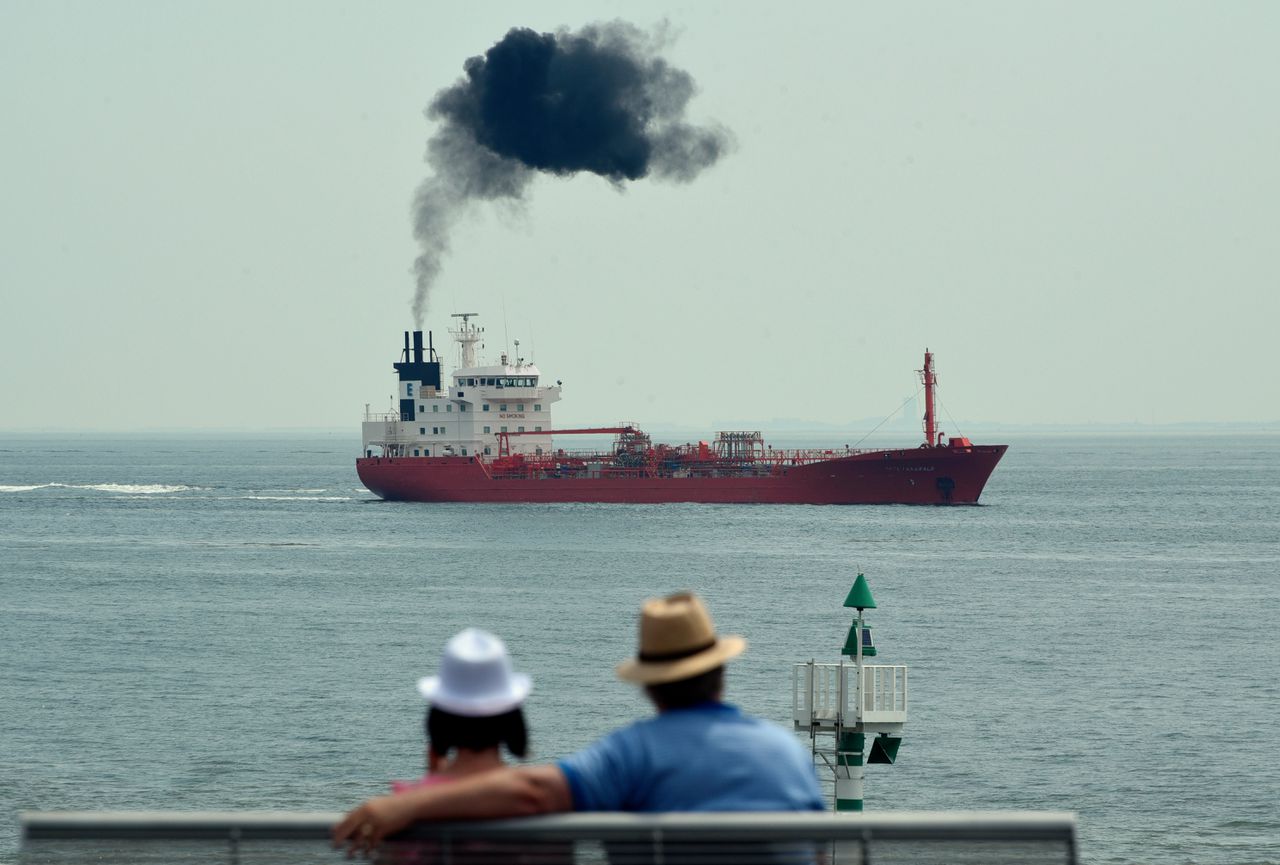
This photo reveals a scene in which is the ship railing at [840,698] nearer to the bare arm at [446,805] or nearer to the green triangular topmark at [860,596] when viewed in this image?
the green triangular topmark at [860,596]

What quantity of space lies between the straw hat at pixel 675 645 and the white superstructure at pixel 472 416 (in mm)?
65341

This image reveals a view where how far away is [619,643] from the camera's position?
32.1 m

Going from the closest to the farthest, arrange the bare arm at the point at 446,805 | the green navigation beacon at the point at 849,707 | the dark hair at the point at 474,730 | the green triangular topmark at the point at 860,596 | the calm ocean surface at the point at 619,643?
the bare arm at the point at 446,805, the dark hair at the point at 474,730, the green navigation beacon at the point at 849,707, the green triangular topmark at the point at 860,596, the calm ocean surface at the point at 619,643

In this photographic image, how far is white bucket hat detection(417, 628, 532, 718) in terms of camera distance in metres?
3.14

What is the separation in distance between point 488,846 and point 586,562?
46.0 metres

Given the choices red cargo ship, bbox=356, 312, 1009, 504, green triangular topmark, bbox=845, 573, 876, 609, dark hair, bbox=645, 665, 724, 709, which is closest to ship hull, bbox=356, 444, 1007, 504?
red cargo ship, bbox=356, 312, 1009, 504

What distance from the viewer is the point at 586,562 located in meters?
49.0

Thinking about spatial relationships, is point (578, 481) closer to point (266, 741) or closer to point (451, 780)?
point (266, 741)

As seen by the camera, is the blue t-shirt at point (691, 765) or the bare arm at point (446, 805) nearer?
the bare arm at point (446, 805)

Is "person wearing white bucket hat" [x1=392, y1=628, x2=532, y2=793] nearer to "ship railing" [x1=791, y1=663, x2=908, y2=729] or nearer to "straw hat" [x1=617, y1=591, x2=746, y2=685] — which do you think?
"straw hat" [x1=617, y1=591, x2=746, y2=685]

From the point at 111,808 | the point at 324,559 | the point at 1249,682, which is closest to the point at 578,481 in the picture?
the point at 324,559

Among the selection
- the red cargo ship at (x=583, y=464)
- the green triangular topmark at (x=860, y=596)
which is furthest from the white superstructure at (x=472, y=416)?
the green triangular topmark at (x=860, y=596)

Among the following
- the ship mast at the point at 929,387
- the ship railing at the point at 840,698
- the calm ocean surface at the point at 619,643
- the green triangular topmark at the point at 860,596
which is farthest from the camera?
the ship mast at the point at 929,387

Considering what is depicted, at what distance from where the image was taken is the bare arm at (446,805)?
3.08 meters
